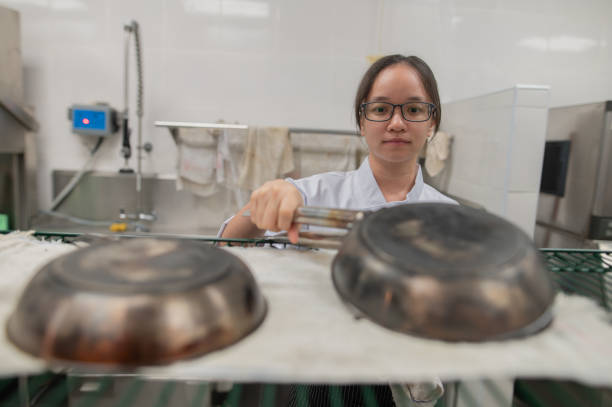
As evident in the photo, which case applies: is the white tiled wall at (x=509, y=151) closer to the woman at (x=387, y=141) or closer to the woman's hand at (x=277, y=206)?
the woman at (x=387, y=141)

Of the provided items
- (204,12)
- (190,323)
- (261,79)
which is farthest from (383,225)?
(204,12)

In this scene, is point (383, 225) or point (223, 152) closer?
point (383, 225)

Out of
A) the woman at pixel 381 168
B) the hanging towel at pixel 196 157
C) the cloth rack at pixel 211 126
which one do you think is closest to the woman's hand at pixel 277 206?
the woman at pixel 381 168

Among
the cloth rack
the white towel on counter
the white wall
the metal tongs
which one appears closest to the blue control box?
the white wall

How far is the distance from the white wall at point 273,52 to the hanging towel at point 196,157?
0.31 meters

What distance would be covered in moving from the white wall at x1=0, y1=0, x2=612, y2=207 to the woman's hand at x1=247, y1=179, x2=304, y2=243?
5.22 ft

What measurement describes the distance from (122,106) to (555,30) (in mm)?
2559

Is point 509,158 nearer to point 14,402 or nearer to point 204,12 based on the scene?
point 14,402

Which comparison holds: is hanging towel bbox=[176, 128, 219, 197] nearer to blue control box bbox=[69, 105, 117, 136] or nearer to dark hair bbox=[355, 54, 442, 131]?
blue control box bbox=[69, 105, 117, 136]

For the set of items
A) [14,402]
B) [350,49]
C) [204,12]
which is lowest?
[14,402]

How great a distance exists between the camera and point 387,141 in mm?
904

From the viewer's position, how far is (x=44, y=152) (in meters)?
2.00

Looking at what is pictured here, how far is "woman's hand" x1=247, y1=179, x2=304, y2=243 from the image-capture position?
526 millimetres

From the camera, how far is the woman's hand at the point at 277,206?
1.73ft
